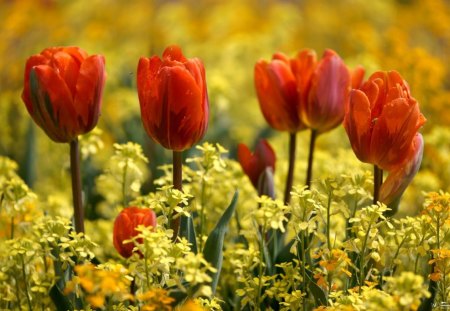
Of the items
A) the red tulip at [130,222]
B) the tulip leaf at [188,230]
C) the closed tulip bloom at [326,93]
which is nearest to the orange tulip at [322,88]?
the closed tulip bloom at [326,93]

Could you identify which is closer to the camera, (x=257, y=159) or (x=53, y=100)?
(x=53, y=100)

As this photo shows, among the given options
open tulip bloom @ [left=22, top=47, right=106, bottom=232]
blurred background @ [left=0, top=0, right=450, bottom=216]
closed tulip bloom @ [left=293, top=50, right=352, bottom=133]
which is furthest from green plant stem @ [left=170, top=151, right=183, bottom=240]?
blurred background @ [left=0, top=0, right=450, bottom=216]

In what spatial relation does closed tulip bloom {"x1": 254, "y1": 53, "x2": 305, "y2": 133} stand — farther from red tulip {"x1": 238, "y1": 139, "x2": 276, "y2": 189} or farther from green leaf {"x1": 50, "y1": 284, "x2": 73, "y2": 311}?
green leaf {"x1": 50, "y1": 284, "x2": 73, "y2": 311}

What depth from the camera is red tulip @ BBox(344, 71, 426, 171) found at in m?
1.35

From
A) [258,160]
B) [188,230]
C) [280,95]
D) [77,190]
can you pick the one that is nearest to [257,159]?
[258,160]

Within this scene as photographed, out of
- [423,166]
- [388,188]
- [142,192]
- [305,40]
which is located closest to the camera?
[388,188]

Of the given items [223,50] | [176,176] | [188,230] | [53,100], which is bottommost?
[188,230]

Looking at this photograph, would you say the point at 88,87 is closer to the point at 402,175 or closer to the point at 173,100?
the point at 173,100

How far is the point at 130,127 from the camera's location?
2.70 metres

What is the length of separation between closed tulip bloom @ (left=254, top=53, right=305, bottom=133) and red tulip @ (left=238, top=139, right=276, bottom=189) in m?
0.06

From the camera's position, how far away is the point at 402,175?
1.44 metres

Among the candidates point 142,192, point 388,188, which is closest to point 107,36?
point 142,192

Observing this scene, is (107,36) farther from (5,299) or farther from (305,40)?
(5,299)

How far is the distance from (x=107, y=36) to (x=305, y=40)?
130 centimetres
